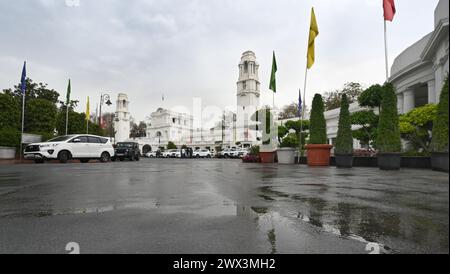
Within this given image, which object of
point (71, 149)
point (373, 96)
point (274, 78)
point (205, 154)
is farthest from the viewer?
point (205, 154)

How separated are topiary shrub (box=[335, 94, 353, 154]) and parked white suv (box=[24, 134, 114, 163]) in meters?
15.2

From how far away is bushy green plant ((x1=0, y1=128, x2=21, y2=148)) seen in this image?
20.8 metres

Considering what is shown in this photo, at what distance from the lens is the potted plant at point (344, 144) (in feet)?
40.1

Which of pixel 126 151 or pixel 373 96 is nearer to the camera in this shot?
pixel 373 96

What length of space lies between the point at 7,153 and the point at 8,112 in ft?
38.6

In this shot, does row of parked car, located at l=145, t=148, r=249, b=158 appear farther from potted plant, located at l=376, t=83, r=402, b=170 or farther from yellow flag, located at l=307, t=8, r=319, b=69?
potted plant, located at l=376, t=83, r=402, b=170

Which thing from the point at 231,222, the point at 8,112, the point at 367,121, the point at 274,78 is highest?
the point at 274,78

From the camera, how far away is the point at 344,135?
41.3ft

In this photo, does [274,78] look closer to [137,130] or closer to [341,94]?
[341,94]

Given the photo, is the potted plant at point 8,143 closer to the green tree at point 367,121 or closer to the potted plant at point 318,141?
the potted plant at point 318,141

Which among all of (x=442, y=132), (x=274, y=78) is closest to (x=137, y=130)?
(x=274, y=78)

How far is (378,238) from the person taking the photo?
232 centimetres
